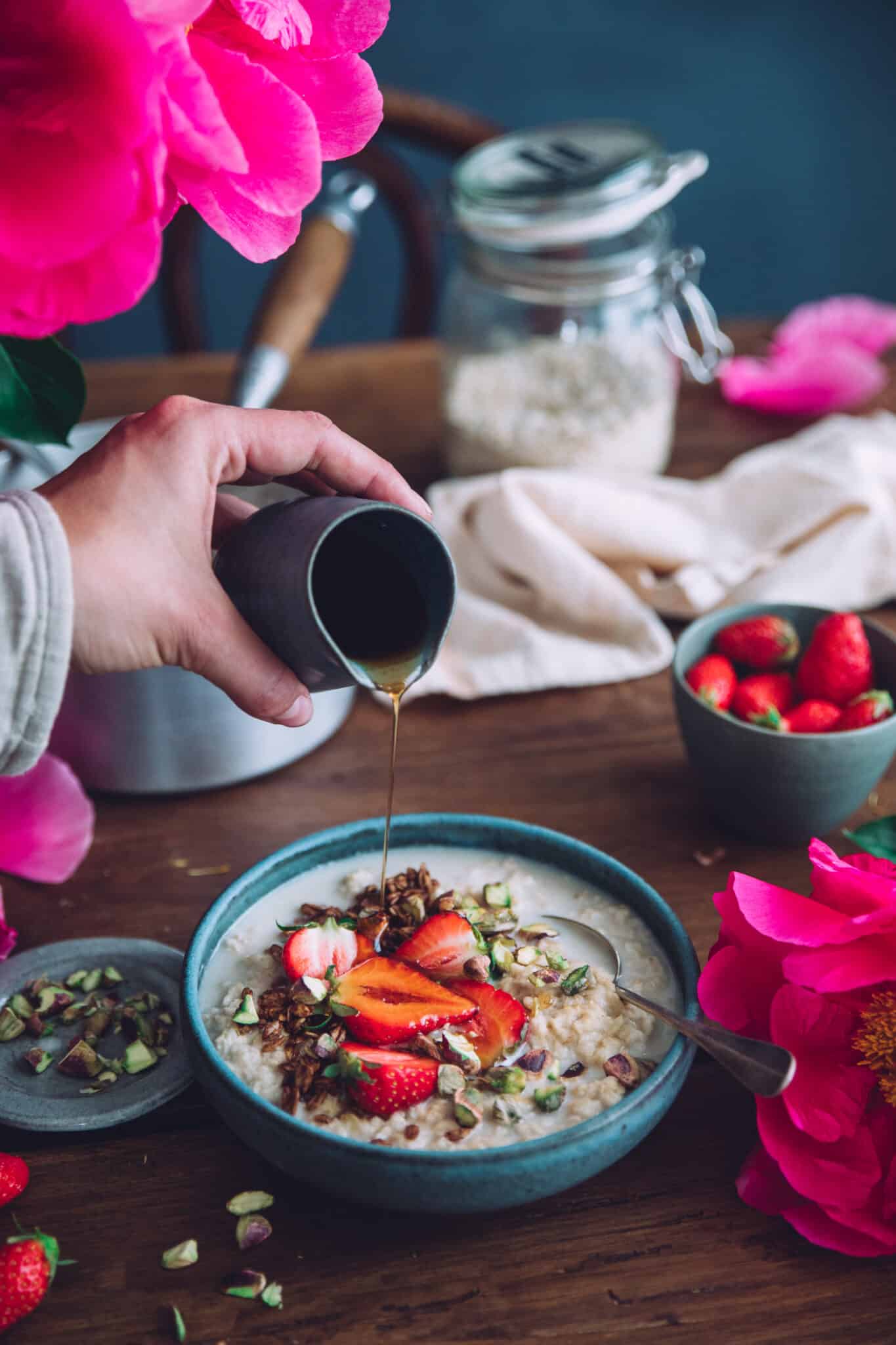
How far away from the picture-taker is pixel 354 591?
28.8 inches

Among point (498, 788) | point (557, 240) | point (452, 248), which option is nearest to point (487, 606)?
point (498, 788)

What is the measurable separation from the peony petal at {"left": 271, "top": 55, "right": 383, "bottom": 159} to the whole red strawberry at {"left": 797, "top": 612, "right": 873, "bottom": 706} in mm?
518

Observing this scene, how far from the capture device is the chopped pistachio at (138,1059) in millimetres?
707

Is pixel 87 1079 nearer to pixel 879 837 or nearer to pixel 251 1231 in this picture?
pixel 251 1231

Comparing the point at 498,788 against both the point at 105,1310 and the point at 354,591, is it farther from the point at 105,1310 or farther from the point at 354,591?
the point at 105,1310

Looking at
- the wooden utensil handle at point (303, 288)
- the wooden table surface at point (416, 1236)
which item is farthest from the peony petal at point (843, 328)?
the wooden table surface at point (416, 1236)

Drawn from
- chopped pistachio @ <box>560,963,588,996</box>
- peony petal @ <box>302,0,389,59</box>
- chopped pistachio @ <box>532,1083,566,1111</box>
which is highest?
peony petal @ <box>302,0,389,59</box>

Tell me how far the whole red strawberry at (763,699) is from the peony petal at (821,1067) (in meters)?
0.29

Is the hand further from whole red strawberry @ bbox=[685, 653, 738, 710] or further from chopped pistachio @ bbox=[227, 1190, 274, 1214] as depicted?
whole red strawberry @ bbox=[685, 653, 738, 710]

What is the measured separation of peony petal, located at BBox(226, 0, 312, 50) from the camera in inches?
19.9

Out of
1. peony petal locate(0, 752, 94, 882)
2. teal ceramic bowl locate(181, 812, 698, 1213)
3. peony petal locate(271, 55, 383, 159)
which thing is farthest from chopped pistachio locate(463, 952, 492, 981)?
peony petal locate(271, 55, 383, 159)

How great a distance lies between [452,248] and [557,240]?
5.03 feet

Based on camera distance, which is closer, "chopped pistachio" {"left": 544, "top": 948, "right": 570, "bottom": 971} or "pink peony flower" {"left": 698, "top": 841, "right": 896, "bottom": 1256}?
"pink peony flower" {"left": 698, "top": 841, "right": 896, "bottom": 1256}

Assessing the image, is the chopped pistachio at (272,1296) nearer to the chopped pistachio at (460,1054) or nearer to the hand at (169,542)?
the chopped pistachio at (460,1054)
